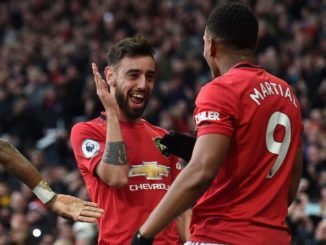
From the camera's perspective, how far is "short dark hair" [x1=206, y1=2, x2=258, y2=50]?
4637mm

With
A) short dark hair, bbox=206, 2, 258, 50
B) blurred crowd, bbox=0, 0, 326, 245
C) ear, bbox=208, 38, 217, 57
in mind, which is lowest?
blurred crowd, bbox=0, 0, 326, 245

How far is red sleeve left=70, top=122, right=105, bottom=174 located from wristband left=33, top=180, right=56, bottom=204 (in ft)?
0.78

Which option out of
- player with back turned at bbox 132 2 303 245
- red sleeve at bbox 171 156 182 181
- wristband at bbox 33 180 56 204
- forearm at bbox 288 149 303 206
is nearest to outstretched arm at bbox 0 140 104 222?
wristband at bbox 33 180 56 204

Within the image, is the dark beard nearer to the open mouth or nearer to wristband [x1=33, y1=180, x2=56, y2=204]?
the open mouth

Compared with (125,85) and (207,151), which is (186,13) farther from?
(207,151)

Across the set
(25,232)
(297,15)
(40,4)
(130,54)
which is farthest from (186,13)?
(130,54)

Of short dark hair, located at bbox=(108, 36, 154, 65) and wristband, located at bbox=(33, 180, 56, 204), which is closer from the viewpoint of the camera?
wristband, located at bbox=(33, 180, 56, 204)

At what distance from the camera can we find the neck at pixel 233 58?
185 inches

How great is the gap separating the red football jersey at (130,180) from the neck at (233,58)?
3.98 ft

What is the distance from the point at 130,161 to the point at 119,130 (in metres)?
0.26

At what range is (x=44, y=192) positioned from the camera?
5742 mm

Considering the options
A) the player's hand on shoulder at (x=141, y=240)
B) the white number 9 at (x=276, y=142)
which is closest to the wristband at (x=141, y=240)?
the player's hand on shoulder at (x=141, y=240)

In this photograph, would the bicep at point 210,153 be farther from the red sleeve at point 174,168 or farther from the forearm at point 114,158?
the red sleeve at point 174,168

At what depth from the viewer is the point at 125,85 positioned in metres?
5.81
